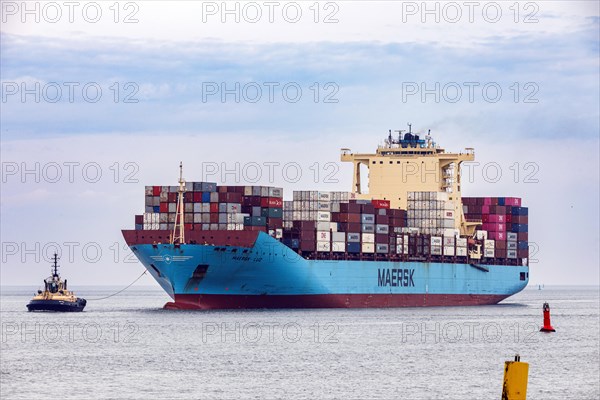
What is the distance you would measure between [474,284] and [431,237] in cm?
861

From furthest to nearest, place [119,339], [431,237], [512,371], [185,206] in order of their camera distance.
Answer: [431,237] < [185,206] < [119,339] < [512,371]

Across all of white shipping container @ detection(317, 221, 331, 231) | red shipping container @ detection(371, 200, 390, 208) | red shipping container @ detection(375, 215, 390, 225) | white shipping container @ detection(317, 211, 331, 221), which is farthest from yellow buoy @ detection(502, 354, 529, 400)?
red shipping container @ detection(371, 200, 390, 208)

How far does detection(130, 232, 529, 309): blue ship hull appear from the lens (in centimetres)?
7119

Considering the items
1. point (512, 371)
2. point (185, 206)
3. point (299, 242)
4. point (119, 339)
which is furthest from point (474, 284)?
point (512, 371)

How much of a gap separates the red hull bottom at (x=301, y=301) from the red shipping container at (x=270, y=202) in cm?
593

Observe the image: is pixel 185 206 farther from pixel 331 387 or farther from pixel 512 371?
pixel 512 371

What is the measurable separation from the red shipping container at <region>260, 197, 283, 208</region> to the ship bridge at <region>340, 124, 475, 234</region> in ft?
61.0

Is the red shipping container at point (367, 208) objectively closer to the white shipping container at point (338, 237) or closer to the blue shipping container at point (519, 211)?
the white shipping container at point (338, 237)

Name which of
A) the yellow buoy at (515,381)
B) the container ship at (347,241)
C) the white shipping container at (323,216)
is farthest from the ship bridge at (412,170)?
the yellow buoy at (515,381)

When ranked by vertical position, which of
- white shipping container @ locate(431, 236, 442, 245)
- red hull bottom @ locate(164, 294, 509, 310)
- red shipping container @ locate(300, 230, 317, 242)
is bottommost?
red hull bottom @ locate(164, 294, 509, 310)

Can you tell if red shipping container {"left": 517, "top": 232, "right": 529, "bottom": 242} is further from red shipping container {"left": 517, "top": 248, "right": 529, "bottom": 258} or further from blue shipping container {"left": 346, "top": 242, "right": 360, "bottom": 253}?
blue shipping container {"left": 346, "top": 242, "right": 360, "bottom": 253}

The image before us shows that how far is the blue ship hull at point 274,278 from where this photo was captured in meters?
71.2

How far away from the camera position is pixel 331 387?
37.9 meters

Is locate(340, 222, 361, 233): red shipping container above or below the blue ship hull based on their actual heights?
above
